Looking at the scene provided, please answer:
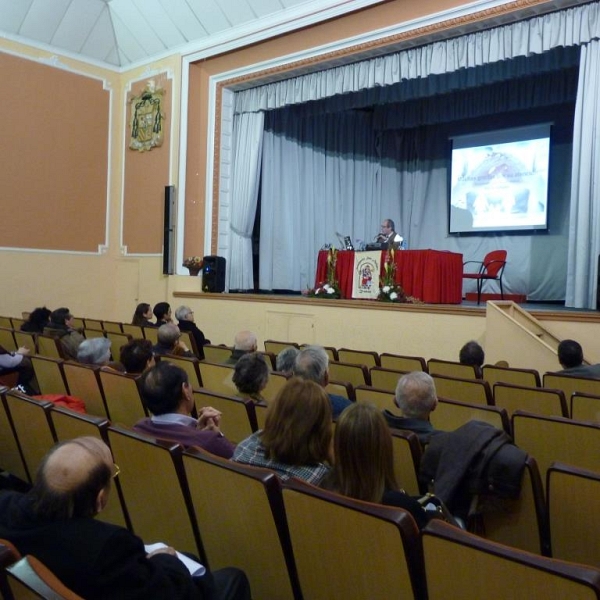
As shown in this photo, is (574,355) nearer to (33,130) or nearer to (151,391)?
(151,391)

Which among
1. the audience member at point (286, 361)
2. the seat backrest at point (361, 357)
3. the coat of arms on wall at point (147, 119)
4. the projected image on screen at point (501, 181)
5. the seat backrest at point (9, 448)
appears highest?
the coat of arms on wall at point (147, 119)

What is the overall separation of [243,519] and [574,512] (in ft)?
2.95

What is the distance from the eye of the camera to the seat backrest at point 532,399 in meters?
3.17

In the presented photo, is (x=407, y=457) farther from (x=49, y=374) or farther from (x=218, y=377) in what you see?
(x=49, y=374)

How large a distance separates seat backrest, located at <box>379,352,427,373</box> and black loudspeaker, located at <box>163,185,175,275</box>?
5353mm

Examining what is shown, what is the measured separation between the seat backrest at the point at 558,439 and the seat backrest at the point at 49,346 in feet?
11.1

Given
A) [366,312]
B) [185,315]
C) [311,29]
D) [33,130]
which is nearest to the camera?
[185,315]

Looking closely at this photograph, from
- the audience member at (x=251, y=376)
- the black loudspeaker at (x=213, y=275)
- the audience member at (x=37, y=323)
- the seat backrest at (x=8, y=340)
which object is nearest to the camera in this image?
the audience member at (x=251, y=376)

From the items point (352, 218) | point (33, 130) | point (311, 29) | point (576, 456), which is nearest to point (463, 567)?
point (576, 456)

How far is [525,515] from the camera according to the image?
1.93 meters

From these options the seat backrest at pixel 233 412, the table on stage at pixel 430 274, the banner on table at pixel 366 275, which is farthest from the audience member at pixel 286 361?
the banner on table at pixel 366 275

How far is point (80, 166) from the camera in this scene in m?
10.1

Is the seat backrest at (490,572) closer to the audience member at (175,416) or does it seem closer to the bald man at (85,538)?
the bald man at (85,538)

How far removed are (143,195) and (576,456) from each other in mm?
8831
